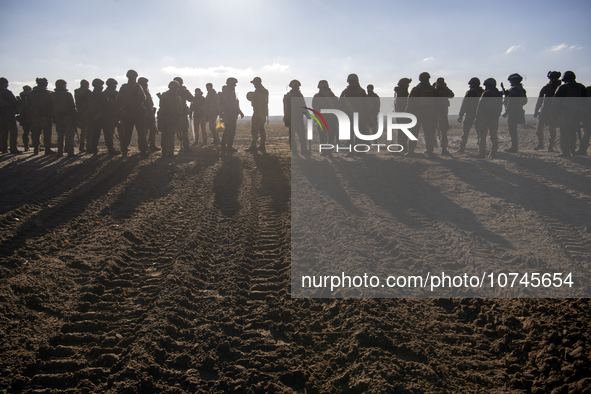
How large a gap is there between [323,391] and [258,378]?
0.47 metres

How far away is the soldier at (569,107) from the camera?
9.86m

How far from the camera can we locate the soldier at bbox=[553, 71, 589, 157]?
9.86m

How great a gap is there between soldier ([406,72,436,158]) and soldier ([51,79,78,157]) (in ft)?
35.2

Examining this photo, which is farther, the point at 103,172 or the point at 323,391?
the point at 103,172

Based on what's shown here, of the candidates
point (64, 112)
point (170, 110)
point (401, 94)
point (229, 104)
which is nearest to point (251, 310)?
point (170, 110)

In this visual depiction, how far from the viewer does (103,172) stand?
31.4 ft

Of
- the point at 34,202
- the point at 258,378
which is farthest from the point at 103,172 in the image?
the point at 258,378

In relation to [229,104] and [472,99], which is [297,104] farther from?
[472,99]

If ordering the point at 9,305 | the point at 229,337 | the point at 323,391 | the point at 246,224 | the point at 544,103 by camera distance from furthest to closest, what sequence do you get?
the point at 544,103, the point at 246,224, the point at 9,305, the point at 229,337, the point at 323,391

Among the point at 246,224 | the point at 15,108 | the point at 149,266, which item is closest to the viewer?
the point at 149,266

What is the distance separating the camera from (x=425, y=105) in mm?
10469

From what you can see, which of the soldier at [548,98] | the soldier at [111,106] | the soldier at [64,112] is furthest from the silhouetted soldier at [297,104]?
the soldier at [548,98]

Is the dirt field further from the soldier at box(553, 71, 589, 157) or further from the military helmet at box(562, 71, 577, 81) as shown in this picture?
the military helmet at box(562, 71, 577, 81)

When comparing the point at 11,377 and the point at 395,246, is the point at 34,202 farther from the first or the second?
the point at 395,246
